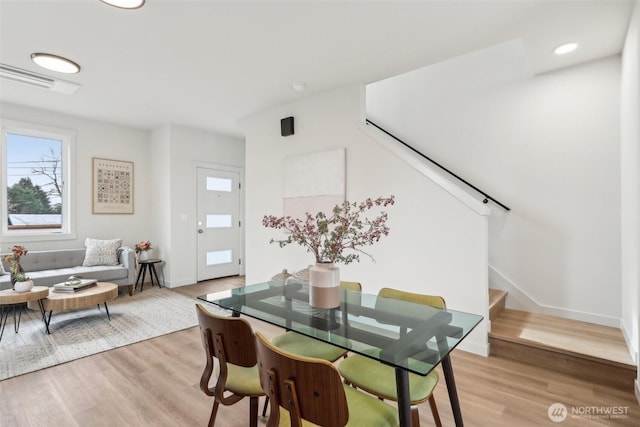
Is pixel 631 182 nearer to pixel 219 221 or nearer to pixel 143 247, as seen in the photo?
pixel 219 221

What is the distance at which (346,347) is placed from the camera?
4.13 feet

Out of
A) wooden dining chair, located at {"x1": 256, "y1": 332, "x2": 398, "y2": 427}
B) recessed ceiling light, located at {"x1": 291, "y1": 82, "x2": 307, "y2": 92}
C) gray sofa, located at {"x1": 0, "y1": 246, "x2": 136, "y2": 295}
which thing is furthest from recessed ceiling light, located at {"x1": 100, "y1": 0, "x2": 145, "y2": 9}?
gray sofa, located at {"x1": 0, "y1": 246, "x2": 136, "y2": 295}

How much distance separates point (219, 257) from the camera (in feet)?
19.2

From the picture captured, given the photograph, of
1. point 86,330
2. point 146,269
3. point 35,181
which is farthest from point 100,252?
point 86,330

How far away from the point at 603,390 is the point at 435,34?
296cm

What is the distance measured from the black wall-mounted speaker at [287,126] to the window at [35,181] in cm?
344

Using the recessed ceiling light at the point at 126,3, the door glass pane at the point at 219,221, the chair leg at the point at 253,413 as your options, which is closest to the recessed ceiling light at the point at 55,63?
the recessed ceiling light at the point at 126,3

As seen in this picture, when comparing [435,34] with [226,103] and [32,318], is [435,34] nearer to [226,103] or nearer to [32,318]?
[226,103]

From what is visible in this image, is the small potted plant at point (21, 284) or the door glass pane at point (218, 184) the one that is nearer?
the small potted plant at point (21, 284)

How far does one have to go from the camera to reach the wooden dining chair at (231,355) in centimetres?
131

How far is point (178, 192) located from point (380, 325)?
4712mm

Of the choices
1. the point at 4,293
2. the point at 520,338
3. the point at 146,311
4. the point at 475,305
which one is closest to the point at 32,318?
the point at 4,293

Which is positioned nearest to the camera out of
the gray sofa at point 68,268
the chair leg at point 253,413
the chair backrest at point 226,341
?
the chair backrest at point 226,341

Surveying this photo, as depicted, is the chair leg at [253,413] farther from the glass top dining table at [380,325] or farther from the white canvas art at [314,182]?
the white canvas art at [314,182]
